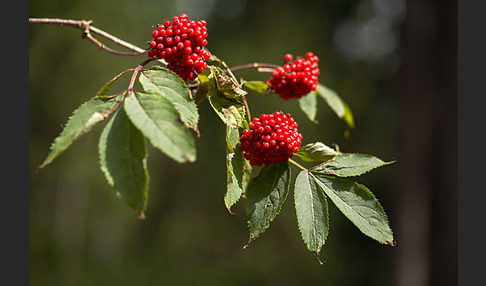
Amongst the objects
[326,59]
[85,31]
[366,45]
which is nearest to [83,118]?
[85,31]

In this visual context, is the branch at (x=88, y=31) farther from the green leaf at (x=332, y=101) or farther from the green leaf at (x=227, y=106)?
the green leaf at (x=332, y=101)

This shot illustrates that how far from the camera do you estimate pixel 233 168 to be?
39.4 inches

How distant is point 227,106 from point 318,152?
0.29 metres

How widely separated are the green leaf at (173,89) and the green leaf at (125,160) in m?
0.09

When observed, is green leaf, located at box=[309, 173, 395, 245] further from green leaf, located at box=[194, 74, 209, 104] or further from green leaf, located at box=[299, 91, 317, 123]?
green leaf, located at box=[299, 91, 317, 123]

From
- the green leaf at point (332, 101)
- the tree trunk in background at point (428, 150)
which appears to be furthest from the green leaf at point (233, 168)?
the tree trunk in background at point (428, 150)

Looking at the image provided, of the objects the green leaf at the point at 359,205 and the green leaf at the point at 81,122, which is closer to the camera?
the green leaf at the point at 81,122

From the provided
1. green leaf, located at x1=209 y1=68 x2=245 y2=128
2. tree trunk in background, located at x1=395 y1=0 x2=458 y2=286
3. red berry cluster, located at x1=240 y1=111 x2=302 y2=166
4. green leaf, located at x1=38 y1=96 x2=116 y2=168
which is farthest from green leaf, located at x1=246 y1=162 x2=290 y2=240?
tree trunk in background, located at x1=395 y1=0 x2=458 y2=286

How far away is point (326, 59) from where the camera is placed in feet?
28.3

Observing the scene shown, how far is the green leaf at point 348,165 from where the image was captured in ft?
3.47

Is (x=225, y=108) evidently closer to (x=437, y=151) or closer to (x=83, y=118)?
(x=83, y=118)

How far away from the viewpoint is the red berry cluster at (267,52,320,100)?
1.31 metres

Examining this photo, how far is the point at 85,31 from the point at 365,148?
8.45m

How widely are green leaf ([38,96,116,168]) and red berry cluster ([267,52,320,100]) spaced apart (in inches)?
25.1
